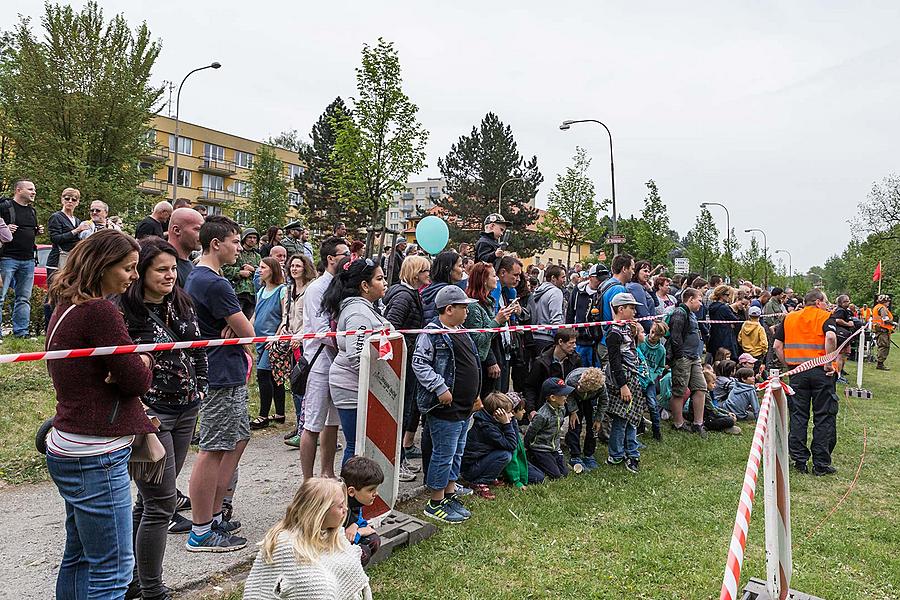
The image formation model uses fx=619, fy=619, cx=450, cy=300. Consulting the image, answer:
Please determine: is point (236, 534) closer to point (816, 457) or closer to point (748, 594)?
point (748, 594)

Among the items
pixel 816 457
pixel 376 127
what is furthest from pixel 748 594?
pixel 376 127

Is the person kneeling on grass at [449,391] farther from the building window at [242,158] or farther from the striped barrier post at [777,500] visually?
the building window at [242,158]

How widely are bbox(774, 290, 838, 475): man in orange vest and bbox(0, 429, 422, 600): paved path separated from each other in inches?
187

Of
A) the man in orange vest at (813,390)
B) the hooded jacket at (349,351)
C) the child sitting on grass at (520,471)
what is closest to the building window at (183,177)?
the child sitting on grass at (520,471)

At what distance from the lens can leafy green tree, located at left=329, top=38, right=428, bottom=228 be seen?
19625 millimetres

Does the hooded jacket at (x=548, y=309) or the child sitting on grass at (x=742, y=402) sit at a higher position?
the hooded jacket at (x=548, y=309)

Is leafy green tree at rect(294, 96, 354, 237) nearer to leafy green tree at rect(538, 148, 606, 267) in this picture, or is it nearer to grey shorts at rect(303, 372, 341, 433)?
leafy green tree at rect(538, 148, 606, 267)

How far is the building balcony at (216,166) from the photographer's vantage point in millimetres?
66875

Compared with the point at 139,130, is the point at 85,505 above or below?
below

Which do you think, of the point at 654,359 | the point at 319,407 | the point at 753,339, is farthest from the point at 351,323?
the point at 753,339

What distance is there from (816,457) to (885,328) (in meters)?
14.6

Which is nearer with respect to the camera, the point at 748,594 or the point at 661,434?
the point at 748,594

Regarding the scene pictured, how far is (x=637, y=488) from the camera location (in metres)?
6.19

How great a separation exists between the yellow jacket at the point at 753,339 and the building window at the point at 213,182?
65.7m
